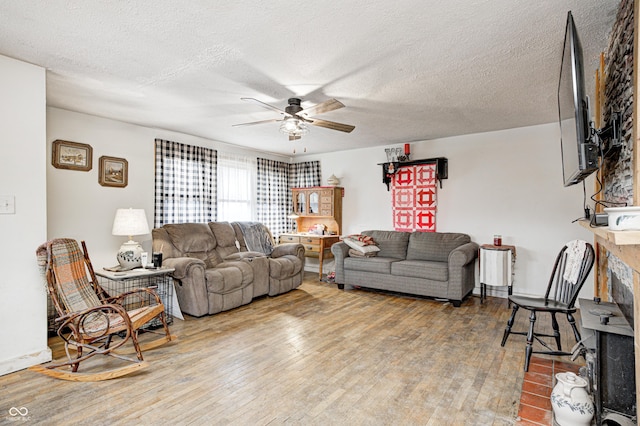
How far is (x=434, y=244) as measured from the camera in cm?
487

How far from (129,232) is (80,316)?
4.17ft

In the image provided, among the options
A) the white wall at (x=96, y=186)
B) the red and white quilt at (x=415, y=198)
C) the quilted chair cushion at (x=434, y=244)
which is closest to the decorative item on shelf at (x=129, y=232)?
the white wall at (x=96, y=186)

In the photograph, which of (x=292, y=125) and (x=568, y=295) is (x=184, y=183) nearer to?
(x=292, y=125)

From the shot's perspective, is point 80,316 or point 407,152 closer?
point 80,316

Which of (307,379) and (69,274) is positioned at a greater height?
(69,274)

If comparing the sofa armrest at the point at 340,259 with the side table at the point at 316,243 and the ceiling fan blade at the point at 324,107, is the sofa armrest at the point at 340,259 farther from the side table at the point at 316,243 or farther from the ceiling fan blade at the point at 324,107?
the ceiling fan blade at the point at 324,107

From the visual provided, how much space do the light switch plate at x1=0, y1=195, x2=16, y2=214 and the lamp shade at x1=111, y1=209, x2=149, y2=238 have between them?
106 cm

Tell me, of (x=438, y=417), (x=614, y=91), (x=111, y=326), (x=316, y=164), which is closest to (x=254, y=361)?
(x=111, y=326)

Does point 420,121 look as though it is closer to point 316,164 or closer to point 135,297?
point 316,164

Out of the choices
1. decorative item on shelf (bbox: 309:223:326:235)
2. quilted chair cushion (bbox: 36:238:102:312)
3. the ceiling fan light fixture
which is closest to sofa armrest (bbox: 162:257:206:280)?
quilted chair cushion (bbox: 36:238:102:312)

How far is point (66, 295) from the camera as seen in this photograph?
2.65 m

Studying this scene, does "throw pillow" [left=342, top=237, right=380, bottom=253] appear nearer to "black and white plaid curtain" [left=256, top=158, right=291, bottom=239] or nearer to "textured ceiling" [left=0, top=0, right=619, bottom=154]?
"black and white plaid curtain" [left=256, top=158, right=291, bottom=239]

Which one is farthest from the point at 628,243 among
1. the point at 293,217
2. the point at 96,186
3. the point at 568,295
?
the point at 293,217

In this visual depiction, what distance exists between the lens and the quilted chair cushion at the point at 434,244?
4.75 meters
